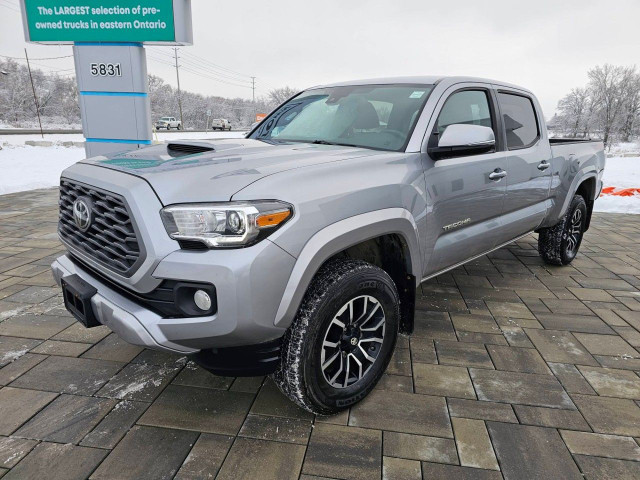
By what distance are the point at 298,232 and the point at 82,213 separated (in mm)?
1130

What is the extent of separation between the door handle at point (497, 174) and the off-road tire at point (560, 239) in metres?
1.76

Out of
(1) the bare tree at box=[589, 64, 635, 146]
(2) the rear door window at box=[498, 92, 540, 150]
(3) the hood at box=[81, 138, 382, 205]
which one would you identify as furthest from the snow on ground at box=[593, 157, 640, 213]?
(1) the bare tree at box=[589, 64, 635, 146]

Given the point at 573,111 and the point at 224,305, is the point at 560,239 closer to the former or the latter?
the point at 224,305

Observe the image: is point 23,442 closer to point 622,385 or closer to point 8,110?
point 622,385

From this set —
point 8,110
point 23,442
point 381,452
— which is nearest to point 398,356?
point 381,452

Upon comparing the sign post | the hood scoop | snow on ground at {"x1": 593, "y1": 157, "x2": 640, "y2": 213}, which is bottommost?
snow on ground at {"x1": 593, "y1": 157, "x2": 640, "y2": 213}

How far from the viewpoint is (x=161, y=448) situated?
79.0 inches

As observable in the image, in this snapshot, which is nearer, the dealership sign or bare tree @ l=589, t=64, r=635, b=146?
the dealership sign

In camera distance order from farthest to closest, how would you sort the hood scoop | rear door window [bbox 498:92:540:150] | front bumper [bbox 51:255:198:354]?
rear door window [bbox 498:92:540:150] → the hood scoop → front bumper [bbox 51:255:198:354]

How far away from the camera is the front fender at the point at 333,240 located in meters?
1.83

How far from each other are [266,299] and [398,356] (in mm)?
1441

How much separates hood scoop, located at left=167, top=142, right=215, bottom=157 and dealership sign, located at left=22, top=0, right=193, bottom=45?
4889mm

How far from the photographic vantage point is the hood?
1.82 metres

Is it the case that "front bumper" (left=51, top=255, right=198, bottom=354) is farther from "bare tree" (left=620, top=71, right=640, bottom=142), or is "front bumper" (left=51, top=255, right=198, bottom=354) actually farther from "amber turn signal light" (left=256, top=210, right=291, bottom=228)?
"bare tree" (left=620, top=71, right=640, bottom=142)
